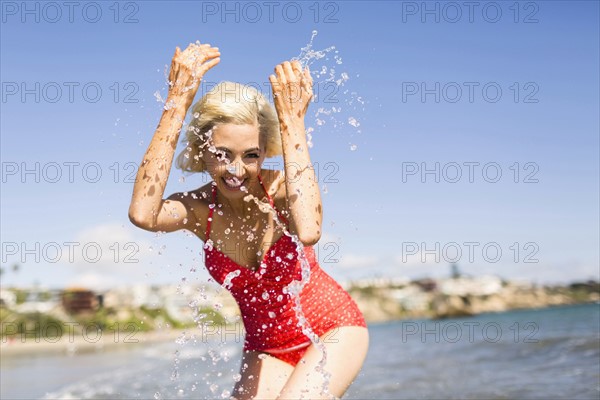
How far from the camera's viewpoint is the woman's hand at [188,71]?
324 cm

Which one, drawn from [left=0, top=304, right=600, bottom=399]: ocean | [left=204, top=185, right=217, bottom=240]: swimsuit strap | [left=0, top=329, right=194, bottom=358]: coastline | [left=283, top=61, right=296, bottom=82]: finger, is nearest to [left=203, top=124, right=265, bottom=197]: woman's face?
[left=204, top=185, right=217, bottom=240]: swimsuit strap

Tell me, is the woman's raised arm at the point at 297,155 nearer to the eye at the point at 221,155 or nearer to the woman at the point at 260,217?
the woman at the point at 260,217

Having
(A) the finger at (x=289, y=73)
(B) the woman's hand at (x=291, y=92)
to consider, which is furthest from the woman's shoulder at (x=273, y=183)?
(A) the finger at (x=289, y=73)

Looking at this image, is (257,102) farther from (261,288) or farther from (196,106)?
(261,288)

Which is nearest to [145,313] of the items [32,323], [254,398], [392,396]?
[32,323]

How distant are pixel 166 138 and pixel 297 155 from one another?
62 cm

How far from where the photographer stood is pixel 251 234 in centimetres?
371

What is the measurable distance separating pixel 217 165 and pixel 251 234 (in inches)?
17.8

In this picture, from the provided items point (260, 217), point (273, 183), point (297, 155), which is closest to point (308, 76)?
point (297, 155)

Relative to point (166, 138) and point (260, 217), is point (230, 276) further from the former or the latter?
point (166, 138)

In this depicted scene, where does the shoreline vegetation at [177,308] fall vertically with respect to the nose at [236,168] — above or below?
below

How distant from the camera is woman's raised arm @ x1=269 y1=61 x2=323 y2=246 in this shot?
312 cm

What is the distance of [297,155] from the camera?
3.12m

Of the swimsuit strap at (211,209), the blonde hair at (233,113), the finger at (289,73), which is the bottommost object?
the swimsuit strap at (211,209)
